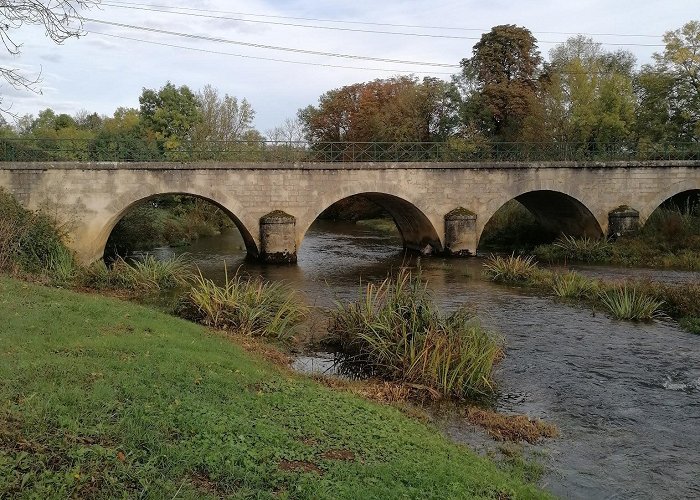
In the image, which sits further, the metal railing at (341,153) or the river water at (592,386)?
the metal railing at (341,153)

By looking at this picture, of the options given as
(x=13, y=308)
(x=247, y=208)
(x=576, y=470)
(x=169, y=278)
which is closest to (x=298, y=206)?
(x=247, y=208)

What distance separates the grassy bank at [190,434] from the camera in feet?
16.8

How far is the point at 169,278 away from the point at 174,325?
7113mm

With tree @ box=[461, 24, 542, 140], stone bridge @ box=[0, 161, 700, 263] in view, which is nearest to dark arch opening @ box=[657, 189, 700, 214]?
stone bridge @ box=[0, 161, 700, 263]

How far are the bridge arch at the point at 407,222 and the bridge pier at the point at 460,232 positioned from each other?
1.87ft

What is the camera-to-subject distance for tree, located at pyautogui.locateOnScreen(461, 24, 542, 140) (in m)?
40.5

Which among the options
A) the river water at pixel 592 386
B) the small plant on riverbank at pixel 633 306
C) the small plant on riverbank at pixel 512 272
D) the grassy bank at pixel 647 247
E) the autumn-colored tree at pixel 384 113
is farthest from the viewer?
the autumn-colored tree at pixel 384 113

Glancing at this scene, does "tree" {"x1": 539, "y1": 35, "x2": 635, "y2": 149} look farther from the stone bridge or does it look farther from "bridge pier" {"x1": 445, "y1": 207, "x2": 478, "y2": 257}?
"bridge pier" {"x1": 445, "y1": 207, "x2": 478, "y2": 257}

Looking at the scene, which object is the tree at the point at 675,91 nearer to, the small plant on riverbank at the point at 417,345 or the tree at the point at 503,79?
the tree at the point at 503,79

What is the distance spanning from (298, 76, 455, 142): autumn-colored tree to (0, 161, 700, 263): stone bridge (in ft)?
39.7

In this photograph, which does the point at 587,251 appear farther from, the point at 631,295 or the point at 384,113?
the point at 384,113

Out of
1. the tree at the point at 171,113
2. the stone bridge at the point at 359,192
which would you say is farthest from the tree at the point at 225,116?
the stone bridge at the point at 359,192

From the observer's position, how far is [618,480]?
7250mm

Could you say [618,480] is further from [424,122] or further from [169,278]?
[424,122]
